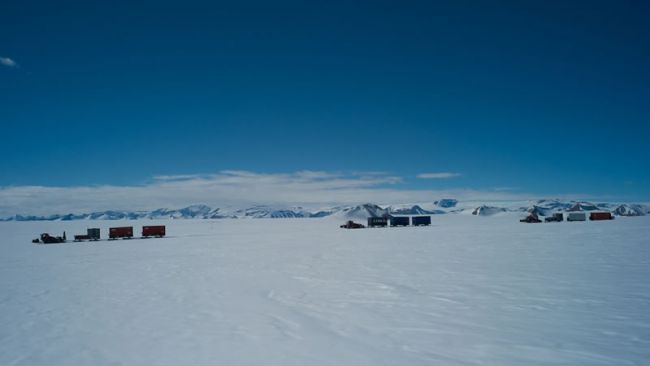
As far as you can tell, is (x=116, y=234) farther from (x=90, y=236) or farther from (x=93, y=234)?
(x=90, y=236)

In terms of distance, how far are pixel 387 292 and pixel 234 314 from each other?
14.1ft

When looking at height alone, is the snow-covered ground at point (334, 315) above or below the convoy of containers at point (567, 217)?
below

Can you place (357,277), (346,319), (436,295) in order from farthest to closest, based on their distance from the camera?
(357,277) < (436,295) < (346,319)

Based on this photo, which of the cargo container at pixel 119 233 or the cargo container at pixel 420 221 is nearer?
the cargo container at pixel 119 233

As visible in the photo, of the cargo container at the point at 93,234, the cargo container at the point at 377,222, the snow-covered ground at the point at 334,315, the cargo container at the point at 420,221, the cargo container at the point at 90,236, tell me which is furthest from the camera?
the cargo container at the point at 420,221

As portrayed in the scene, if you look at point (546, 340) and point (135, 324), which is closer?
point (546, 340)

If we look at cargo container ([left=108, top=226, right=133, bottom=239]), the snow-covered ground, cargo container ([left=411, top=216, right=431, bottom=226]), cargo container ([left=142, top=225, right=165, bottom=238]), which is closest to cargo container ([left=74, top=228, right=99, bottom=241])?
cargo container ([left=108, top=226, right=133, bottom=239])

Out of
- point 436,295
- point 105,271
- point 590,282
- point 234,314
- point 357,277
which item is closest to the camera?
point 234,314

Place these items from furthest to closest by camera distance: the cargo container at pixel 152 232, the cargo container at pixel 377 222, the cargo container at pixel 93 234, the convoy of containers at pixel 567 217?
the convoy of containers at pixel 567 217 < the cargo container at pixel 377 222 < the cargo container at pixel 152 232 < the cargo container at pixel 93 234

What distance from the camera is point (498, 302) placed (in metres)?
9.67

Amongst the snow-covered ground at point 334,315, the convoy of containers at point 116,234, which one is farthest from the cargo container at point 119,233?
the snow-covered ground at point 334,315

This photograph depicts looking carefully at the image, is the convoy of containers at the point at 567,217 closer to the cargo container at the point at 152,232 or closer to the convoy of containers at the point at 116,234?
the cargo container at the point at 152,232

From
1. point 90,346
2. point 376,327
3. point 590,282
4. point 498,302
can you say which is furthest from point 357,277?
point 90,346

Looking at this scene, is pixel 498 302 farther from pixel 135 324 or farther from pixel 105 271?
pixel 105 271
